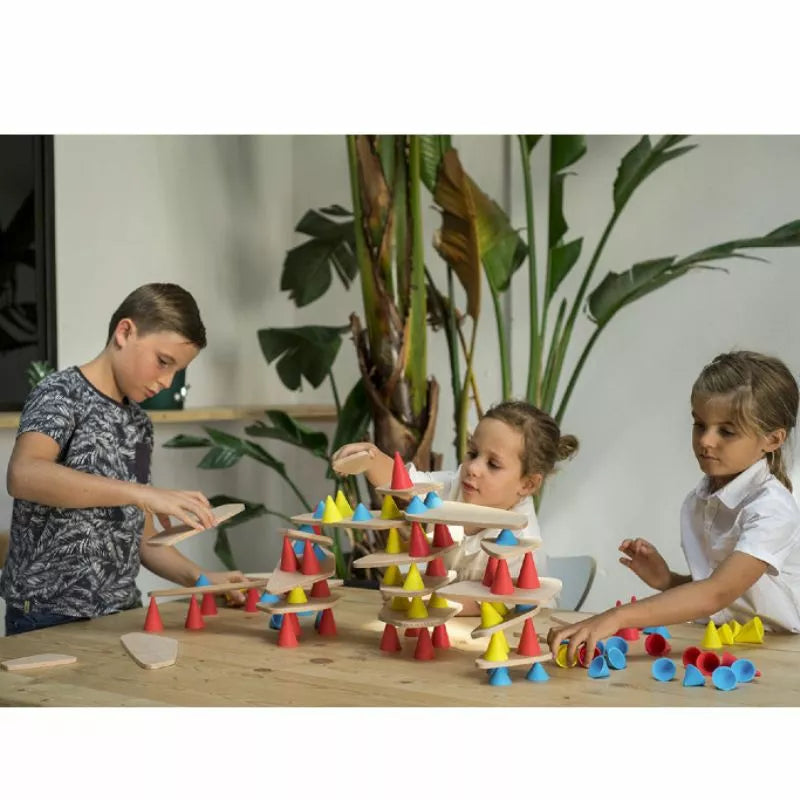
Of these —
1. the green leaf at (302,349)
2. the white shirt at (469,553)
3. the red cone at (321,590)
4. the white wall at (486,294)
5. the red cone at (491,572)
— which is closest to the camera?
the red cone at (491,572)

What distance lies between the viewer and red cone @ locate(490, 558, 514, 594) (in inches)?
47.8

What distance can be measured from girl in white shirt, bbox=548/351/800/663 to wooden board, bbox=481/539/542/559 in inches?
9.9

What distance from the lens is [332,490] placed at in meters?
3.41

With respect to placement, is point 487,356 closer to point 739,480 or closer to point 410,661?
point 739,480

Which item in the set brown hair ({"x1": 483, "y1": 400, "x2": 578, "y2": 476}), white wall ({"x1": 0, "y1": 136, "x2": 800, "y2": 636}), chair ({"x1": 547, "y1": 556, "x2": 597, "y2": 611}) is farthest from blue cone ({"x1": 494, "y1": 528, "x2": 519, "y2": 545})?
white wall ({"x1": 0, "y1": 136, "x2": 800, "y2": 636})

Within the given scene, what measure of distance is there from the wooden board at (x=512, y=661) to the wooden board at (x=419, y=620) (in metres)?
0.09

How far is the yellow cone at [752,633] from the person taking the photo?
1401mm

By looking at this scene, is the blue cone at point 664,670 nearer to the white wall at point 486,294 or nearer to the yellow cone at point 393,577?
the yellow cone at point 393,577

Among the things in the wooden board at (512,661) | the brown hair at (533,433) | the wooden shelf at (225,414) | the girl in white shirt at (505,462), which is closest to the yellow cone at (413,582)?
the wooden board at (512,661)
